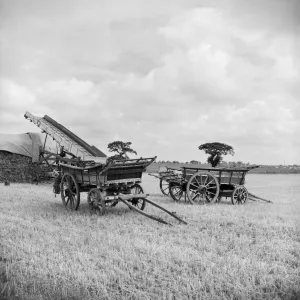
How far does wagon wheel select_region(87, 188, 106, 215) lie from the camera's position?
8.11m

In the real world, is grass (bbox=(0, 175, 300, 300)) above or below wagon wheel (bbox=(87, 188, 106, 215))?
below

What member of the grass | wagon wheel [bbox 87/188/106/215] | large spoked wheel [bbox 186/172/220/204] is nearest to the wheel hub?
large spoked wheel [bbox 186/172/220/204]

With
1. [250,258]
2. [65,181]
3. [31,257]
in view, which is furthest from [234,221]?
[65,181]

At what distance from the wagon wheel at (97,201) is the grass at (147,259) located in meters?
0.65

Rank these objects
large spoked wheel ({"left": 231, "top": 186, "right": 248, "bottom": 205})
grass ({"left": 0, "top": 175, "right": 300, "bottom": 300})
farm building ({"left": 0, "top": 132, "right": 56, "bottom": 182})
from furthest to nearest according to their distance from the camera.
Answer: farm building ({"left": 0, "top": 132, "right": 56, "bottom": 182}) → large spoked wheel ({"left": 231, "top": 186, "right": 248, "bottom": 205}) → grass ({"left": 0, "top": 175, "right": 300, "bottom": 300})

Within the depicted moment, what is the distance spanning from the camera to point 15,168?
20.0 metres

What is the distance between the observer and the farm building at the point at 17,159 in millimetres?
19797

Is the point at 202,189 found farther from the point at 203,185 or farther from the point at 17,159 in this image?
the point at 17,159

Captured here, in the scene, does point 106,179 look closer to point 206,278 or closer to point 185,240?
point 185,240

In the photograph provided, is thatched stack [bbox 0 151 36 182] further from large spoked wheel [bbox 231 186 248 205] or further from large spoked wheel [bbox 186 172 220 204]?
large spoked wheel [bbox 231 186 248 205]

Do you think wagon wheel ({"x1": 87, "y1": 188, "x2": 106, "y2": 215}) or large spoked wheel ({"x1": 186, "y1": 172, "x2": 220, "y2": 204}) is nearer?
wagon wheel ({"x1": 87, "y1": 188, "x2": 106, "y2": 215})

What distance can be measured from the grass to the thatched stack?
43.1 ft

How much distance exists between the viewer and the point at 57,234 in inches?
237

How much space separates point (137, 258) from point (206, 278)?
1.08 meters
